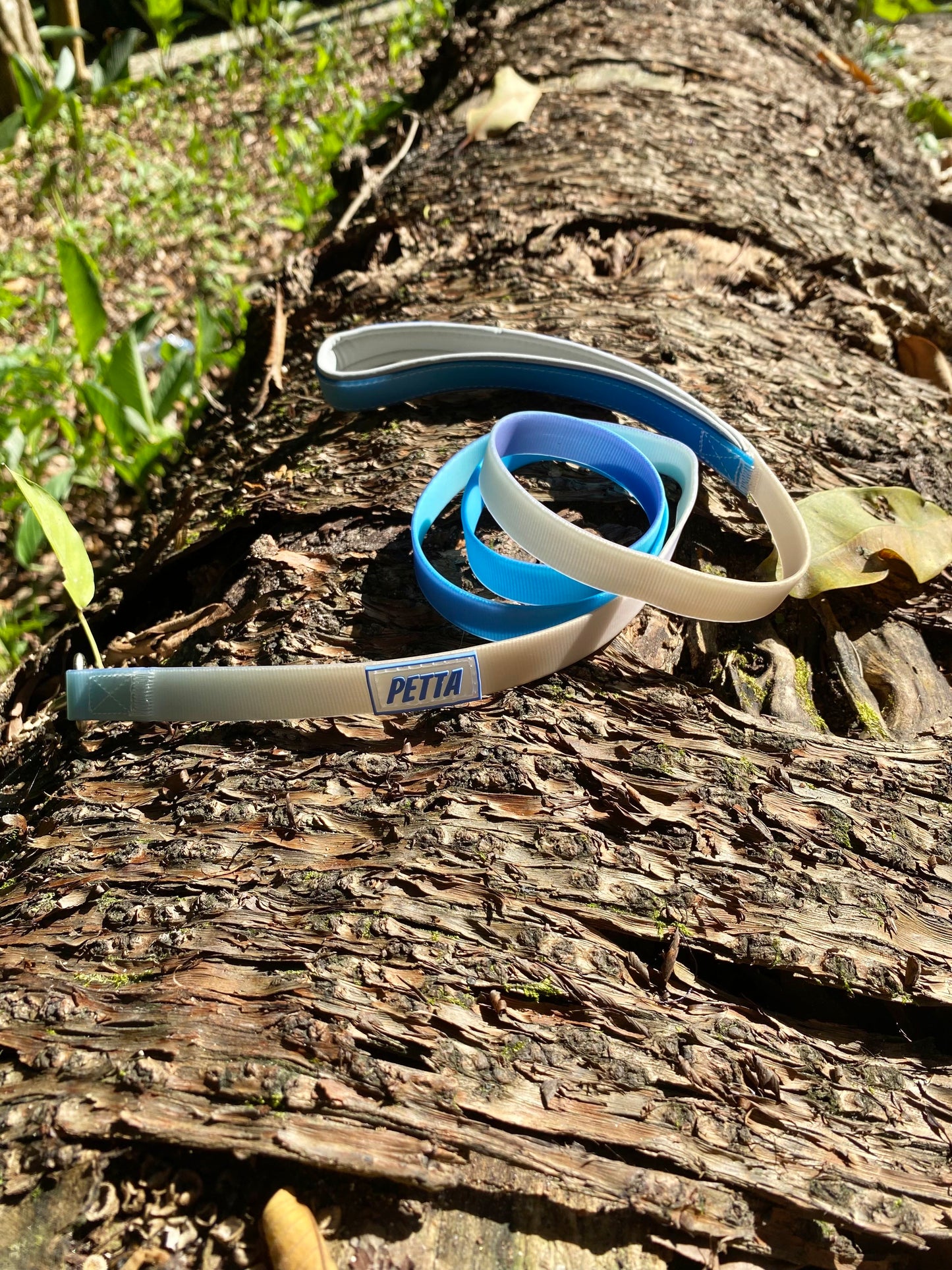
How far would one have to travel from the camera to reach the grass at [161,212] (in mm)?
2705

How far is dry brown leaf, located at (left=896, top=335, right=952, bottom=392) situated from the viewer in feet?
6.52

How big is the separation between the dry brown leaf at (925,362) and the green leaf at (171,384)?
183 cm

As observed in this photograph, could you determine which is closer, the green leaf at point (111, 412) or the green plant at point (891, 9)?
the green leaf at point (111, 412)

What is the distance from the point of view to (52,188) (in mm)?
3594

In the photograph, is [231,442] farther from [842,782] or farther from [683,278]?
[842,782]

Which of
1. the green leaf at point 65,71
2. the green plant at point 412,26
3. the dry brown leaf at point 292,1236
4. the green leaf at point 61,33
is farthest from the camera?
the green plant at point 412,26

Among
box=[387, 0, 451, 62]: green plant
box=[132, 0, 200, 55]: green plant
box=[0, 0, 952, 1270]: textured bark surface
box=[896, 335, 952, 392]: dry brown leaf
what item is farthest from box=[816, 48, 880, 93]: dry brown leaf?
box=[132, 0, 200, 55]: green plant

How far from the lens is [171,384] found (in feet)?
8.64

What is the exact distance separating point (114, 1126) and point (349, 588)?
79cm

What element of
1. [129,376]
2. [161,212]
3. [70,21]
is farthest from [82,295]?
[70,21]

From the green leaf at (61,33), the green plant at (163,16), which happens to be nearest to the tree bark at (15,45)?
the green leaf at (61,33)

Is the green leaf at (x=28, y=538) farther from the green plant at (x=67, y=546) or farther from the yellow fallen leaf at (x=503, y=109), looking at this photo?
the yellow fallen leaf at (x=503, y=109)

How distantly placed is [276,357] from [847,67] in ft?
7.84

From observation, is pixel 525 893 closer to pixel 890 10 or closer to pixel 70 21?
pixel 890 10
